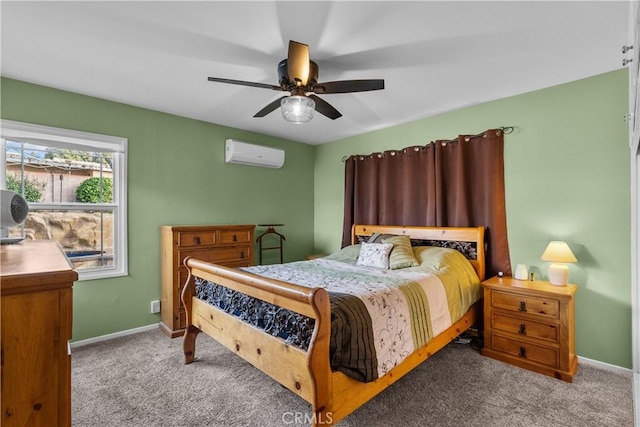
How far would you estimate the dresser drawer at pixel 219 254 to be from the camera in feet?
10.9

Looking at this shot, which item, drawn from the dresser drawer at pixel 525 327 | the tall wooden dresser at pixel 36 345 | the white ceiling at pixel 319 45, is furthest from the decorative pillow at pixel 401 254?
the tall wooden dresser at pixel 36 345

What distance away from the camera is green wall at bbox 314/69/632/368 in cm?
247

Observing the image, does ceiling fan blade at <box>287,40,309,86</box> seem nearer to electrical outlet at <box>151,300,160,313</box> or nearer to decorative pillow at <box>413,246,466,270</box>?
decorative pillow at <box>413,246,466,270</box>

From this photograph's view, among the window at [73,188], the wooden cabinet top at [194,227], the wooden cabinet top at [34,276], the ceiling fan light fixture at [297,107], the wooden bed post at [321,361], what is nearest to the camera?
the wooden cabinet top at [34,276]

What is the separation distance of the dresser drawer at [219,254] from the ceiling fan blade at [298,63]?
223 cm

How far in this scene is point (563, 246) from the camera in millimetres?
2508

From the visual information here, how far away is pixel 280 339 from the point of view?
178 centimetres

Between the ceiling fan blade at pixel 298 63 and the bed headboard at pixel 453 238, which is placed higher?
the ceiling fan blade at pixel 298 63

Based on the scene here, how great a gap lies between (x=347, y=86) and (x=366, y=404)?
217 cm

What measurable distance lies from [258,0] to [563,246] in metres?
2.89

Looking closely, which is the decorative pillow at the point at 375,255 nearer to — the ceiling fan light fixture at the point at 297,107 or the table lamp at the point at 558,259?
the table lamp at the point at 558,259

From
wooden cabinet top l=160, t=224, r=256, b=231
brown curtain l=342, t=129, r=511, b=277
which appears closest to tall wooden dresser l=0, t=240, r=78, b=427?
wooden cabinet top l=160, t=224, r=256, b=231

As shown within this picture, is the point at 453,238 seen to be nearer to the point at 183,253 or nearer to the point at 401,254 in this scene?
the point at 401,254

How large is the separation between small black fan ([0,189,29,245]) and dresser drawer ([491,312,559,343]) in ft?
11.4
